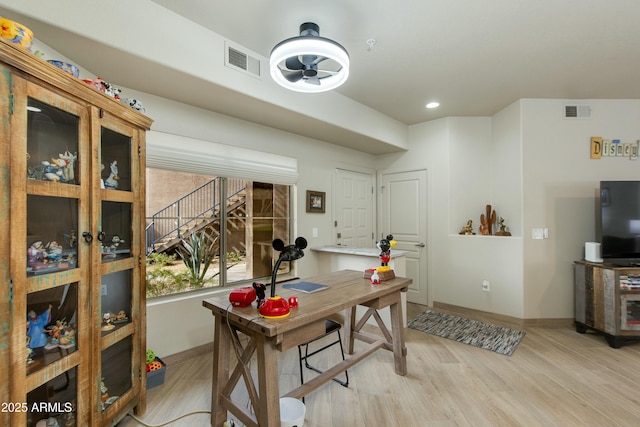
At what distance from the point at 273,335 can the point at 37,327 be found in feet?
3.59

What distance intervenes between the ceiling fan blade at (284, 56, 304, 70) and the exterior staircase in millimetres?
1435

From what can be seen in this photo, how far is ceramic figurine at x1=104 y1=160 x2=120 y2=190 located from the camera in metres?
1.70

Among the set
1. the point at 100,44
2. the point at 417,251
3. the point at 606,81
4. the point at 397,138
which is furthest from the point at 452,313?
the point at 100,44

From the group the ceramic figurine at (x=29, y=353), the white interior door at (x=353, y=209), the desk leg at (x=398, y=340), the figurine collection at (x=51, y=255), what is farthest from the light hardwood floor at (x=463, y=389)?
the white interior door at (x=353, y=209)

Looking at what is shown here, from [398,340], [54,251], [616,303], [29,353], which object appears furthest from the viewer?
[616,303]

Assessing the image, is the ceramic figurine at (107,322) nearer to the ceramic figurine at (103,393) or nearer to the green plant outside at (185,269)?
the ceramic figurine at (103,393)

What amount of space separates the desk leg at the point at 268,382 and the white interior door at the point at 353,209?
2796mm

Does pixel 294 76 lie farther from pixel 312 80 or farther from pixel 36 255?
pixel 36 255

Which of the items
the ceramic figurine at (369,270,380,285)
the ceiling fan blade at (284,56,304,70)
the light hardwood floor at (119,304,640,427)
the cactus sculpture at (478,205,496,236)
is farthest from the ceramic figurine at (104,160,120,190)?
the cactus sculpture at (478,205,496,236)

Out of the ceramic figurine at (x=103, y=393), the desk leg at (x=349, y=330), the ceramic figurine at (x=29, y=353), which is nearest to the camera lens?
the ceramic figurine at (x=29, y=353)

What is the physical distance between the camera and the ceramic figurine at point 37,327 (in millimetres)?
1292

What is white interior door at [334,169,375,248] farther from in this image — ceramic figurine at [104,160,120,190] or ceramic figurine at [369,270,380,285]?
ceramic figurine at [104,160,120,190]

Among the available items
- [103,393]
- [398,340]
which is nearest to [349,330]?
[398,340]

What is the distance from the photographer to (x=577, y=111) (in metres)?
3.56
